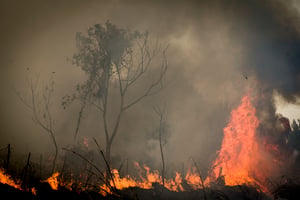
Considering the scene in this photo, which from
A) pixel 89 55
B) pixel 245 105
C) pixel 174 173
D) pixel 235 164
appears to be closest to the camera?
pixel 89 55

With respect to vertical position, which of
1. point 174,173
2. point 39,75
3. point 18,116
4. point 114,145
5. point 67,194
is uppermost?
point 39,75

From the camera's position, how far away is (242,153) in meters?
30.2

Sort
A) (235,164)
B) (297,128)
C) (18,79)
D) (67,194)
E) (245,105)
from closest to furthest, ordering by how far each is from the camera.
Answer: (67,194)
(235,164)
(245,105)
(18,79)
(297,128)

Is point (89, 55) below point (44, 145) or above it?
above

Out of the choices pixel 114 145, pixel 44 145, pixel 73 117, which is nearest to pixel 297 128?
pixel 114 145

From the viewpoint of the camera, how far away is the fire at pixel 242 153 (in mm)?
27031

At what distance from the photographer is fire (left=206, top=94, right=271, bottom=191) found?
27031 mm

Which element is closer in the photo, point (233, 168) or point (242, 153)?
point (233, 168)

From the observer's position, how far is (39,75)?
3784 cm

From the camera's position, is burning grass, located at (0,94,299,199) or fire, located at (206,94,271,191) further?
fire, located at (206,94,271,191)

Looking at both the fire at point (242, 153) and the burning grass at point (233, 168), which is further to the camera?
the fire at point (242, 153)

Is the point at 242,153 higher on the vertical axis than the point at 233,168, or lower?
higher

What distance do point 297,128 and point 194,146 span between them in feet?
107

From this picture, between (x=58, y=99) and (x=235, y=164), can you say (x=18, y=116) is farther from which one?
(x=235, y=164)
